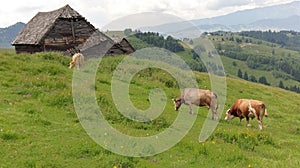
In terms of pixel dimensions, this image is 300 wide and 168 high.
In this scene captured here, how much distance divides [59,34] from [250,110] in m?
31.2

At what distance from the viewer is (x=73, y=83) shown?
864 inches

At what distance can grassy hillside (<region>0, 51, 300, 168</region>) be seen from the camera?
11.1 m

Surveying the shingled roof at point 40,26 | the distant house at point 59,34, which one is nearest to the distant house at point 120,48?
the distant house at point 59,34

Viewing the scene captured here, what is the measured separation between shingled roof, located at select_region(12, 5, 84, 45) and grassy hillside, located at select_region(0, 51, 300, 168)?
19.4m

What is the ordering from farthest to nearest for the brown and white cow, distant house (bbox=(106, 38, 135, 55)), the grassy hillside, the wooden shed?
distant house (bbox=(106, 38, 135, 55)), the wooden shed, the brown and white cow, the grassy hillside

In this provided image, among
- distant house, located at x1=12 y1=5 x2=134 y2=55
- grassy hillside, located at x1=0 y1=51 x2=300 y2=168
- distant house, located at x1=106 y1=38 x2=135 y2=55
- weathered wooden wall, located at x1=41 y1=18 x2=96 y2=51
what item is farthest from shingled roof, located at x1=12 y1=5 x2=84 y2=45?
grassy hillside, located at x1=0 y1=51 x2=300 y2=168

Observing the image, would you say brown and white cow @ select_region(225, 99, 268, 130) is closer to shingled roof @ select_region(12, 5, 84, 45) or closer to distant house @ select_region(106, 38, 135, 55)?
shingled roof @ select_region(12, 5, 84, 45)

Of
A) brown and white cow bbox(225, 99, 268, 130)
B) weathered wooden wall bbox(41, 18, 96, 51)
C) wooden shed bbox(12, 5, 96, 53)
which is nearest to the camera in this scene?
brown and white cow bbox(225, 99, 268, 130)

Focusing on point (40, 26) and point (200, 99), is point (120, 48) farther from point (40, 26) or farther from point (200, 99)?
point (200, 99)

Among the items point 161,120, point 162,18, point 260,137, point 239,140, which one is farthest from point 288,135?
point 162,18

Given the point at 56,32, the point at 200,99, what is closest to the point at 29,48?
the point at 56,32

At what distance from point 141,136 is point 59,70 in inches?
515

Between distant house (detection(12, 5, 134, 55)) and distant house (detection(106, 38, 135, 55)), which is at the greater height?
distant house (detection(12, 5, 134, 55))

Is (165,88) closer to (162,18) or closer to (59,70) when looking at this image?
(59,70)
